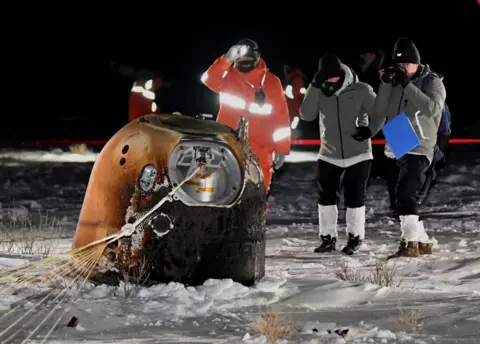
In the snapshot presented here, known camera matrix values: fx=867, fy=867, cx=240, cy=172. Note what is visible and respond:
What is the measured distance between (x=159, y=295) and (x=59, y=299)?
582 millimetres

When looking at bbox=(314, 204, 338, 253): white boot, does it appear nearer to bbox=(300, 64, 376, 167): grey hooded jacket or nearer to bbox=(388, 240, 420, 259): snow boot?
bbox=(300, 64, 376, 167): grey hooded jacket

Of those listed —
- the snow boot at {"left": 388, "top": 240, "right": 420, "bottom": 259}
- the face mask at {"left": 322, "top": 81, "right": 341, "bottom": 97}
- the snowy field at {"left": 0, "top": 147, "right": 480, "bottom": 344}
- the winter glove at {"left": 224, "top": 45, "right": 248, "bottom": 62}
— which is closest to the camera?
the snowy field at {"left": 0, "top": 147, "right": 480, "bottom": 344}

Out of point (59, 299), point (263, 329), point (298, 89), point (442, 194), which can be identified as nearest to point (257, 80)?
point (59, 299)

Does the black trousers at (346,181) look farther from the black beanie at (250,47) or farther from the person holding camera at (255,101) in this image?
the black beanie at (250,47)

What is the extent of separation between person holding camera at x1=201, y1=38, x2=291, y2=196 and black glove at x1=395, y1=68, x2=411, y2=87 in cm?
109

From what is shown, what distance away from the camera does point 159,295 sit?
5.10m

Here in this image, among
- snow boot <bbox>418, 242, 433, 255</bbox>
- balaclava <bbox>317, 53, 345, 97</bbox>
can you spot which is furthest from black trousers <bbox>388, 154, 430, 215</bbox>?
balaclava <bbox>317, 53, 345, 97</bbox>

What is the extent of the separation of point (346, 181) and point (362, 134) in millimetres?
481

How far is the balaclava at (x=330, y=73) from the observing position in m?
7.96

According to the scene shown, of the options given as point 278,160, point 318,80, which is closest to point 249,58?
point 318,80

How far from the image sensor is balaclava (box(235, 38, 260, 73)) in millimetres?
7684

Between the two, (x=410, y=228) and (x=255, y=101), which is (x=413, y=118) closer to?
(x=410, y=228)

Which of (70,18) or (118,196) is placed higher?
(70,18)

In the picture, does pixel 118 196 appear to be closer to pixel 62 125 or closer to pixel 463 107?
pixel 62 125
